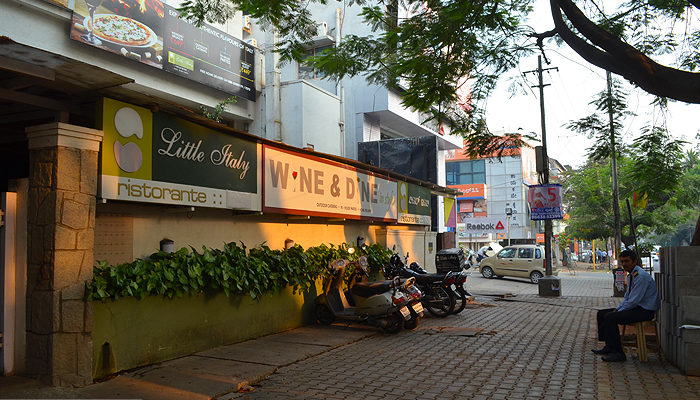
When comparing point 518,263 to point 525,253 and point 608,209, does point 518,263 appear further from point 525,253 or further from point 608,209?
point 608,209

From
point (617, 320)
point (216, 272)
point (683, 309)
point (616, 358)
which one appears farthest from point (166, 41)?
point (683, 309)

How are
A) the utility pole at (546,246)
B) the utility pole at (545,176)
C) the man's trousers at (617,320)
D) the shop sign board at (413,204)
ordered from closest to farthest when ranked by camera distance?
1. the man's trousers at (617,320)
2. the shop sign board at (413,204)
3. the utility pole at (546,246)
4. the utility pole at (545,176)

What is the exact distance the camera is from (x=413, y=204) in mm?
15039

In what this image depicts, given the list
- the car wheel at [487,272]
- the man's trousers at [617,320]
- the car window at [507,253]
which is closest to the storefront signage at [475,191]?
the car wheel at [487,272]

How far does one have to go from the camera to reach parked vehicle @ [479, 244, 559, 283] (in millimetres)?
24062

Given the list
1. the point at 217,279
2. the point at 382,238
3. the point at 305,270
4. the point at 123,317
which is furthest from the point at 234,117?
the point at 123,317

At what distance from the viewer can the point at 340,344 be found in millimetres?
8133

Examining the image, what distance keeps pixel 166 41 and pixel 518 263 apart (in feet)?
61.2

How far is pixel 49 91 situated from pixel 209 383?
3.75m

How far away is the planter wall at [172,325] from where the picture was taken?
5969 millimetres

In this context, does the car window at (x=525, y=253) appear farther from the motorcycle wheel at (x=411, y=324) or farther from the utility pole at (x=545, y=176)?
the motorcycle wheel at (x=411, y=324)

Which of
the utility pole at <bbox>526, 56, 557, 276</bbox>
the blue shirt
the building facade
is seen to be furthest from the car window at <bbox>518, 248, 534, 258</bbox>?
the building facade

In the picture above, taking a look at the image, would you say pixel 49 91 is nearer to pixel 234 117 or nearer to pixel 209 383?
pixel 209 383

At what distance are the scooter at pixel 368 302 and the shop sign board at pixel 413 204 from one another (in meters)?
4.53
